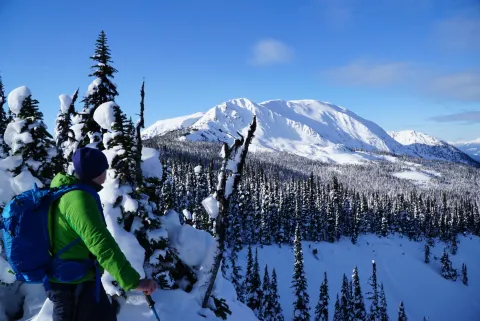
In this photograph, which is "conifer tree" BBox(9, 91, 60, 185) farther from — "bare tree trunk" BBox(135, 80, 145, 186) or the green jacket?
the green jacket

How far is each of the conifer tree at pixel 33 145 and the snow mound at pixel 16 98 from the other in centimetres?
13

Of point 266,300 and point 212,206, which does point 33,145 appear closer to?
point 212,206

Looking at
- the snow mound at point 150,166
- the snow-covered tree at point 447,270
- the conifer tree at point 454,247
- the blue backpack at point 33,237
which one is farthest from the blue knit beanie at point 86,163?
the conifer tree at point 454,247

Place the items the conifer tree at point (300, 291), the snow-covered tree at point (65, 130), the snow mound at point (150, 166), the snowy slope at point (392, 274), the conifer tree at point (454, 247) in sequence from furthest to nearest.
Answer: the conifer tree at point (454, 247) < the snowy slope at point (392, 274) < the conifer tree at point (300, 291) < the snow-covered tree at point (65, 130) < the snow mound at point (150, 166)

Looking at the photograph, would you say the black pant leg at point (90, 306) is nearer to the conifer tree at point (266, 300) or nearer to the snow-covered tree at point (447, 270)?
the conifer tree at point (266, 300)

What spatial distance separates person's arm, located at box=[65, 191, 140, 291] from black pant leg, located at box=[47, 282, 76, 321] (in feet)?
2.58

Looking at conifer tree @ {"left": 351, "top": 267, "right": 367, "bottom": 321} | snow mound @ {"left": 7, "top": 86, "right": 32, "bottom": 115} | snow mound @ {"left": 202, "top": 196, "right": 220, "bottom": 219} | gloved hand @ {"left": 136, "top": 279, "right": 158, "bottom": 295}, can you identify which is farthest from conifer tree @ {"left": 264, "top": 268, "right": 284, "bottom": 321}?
gloved hand @ {"left": 136, "top": 279, "right": 158, "bottom": 295}

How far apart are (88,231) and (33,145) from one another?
9095 millimetres

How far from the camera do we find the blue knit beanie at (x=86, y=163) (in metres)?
3.54

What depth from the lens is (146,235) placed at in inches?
286

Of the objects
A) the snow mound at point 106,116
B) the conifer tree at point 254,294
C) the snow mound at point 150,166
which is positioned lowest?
the conifer tree at point 254,294

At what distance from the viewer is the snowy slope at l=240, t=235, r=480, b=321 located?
62500 millimetres

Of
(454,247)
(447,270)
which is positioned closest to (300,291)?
(447,270)

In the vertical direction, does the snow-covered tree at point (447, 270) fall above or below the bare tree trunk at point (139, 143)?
below
